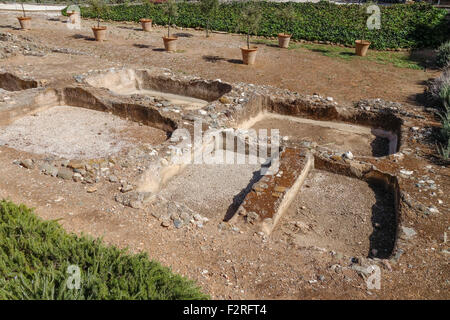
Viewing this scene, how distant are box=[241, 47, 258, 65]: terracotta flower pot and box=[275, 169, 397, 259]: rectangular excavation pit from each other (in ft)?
26.4

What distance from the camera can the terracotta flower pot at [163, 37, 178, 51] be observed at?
1657 centimetres

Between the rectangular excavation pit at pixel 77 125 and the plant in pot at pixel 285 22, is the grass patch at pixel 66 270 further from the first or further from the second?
the plant in pot at pixel 285 22

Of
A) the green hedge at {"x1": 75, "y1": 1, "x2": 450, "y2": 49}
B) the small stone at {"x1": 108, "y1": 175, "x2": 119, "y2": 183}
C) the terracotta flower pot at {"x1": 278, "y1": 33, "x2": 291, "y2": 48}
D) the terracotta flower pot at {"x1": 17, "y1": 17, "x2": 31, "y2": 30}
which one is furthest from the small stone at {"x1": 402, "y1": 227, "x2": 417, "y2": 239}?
the terracotta flower pot at {"x1": 17, "y1": 17, "x2": 31, "y2": 30}

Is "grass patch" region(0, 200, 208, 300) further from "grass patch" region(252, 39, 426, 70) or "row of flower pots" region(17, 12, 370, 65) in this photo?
"grass patch" region(252, 39, 426, 70)

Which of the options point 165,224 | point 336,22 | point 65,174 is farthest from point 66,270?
point 336,22

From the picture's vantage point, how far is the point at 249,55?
49.1 ft

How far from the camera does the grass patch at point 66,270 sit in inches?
147

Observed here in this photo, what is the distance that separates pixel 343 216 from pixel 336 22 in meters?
16.6

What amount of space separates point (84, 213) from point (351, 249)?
454cm

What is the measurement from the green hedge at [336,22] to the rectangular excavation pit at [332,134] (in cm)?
903

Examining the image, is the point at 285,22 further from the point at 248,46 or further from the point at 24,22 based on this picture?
the point at 24,22

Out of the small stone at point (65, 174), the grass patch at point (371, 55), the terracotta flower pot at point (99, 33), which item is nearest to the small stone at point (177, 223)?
the small stone at point (65, 174)

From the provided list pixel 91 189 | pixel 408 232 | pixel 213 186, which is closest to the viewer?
pixel 408 232

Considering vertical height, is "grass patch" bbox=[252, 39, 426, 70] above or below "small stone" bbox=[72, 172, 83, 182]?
above
